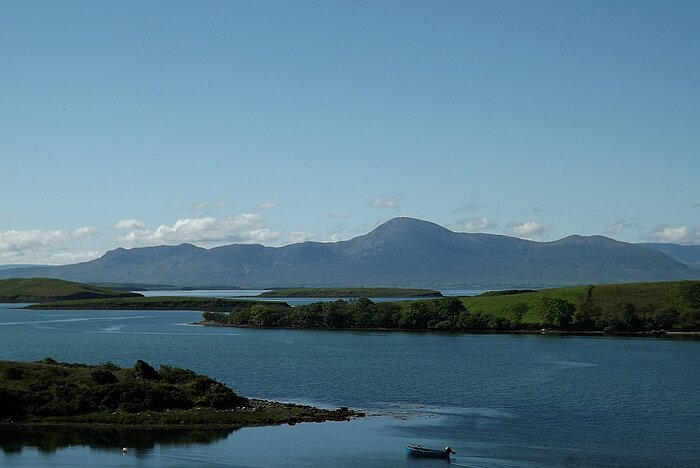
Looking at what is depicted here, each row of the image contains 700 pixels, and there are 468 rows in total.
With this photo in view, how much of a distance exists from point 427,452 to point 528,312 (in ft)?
408

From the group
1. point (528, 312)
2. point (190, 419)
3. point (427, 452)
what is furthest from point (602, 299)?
point (427, 452)

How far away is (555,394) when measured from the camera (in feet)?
270

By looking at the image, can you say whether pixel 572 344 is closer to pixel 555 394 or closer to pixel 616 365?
pixel 616 365

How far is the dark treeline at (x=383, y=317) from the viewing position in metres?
173

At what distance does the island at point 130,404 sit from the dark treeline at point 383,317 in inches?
4075

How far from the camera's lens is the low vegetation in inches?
6398

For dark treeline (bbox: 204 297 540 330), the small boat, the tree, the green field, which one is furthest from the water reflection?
the green field

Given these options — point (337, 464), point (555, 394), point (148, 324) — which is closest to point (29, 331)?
point (148, 324)

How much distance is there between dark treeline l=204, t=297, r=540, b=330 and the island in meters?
104

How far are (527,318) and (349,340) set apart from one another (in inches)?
1687

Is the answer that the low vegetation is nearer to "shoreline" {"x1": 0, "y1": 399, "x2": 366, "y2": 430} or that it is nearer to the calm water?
the calm water

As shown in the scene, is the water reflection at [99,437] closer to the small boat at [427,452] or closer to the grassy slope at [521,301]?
the small boat at [427,452]

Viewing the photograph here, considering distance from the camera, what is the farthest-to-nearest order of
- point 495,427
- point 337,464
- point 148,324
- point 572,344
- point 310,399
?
point 148,324 → point 572,344 → point 310,399 → point 495,427 → point 337,464

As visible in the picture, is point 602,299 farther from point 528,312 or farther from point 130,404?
point 130,404
